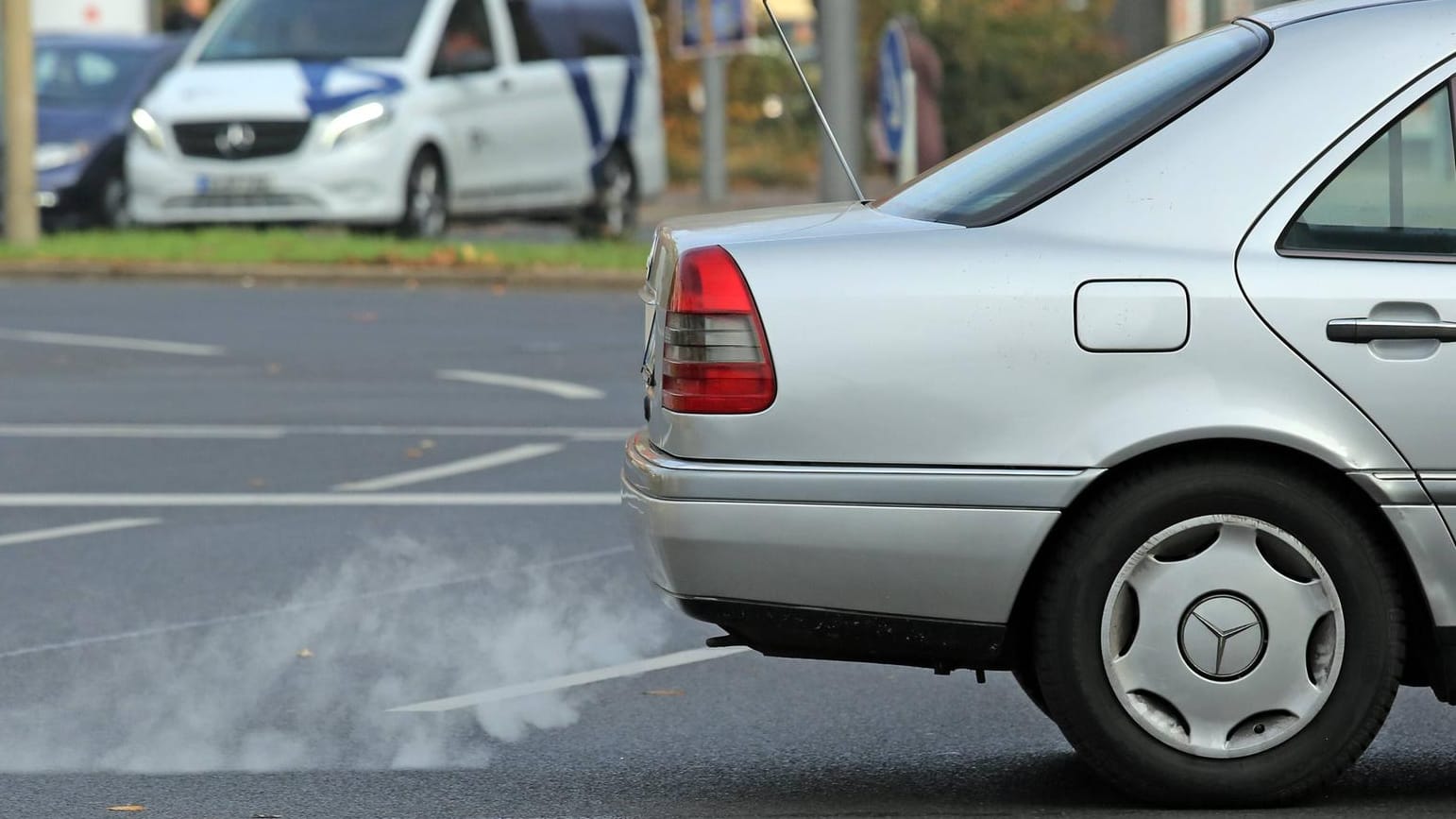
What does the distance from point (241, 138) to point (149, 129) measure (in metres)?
0.69

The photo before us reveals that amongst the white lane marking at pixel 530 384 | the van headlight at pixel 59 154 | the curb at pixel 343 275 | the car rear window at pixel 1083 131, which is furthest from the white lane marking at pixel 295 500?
the van headlight at pixel 59 154

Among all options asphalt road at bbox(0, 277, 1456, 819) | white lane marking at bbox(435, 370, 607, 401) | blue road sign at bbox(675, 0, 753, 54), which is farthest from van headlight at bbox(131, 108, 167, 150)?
asphalt road at bbox(0, 277, 1456, 819)

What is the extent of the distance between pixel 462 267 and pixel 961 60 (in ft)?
48.8

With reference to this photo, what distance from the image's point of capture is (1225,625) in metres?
4.67

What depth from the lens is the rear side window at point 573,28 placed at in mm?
20594

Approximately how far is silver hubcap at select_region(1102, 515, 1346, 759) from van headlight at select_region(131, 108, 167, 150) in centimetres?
1541

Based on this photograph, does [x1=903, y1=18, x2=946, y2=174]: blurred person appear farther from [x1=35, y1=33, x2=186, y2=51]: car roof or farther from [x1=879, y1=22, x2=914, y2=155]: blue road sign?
[x1=35, y1=33, x2=186, y2=51]: car roof

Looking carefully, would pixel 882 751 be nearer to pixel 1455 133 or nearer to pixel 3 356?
pixel 1455 133

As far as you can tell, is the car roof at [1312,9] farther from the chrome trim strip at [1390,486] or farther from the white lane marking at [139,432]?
the white lane marking at [139,432]

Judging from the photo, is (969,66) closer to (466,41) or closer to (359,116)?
(466,41)

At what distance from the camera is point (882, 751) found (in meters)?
5.42

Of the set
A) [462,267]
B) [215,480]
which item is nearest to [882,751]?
[215,480]

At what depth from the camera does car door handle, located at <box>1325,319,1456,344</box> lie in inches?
183

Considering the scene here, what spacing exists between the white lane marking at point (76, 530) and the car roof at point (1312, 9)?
4532 mm
